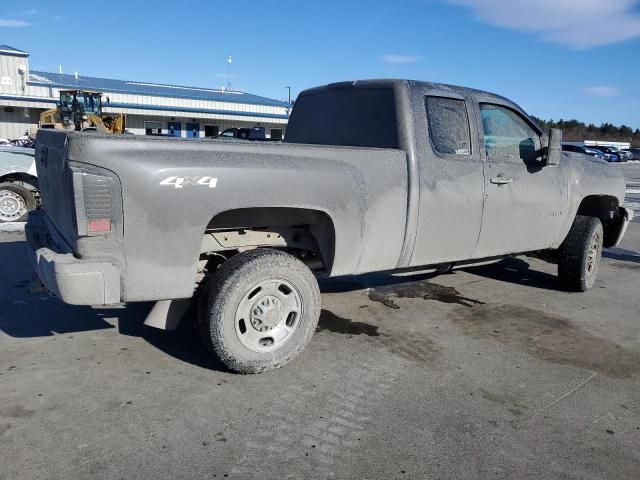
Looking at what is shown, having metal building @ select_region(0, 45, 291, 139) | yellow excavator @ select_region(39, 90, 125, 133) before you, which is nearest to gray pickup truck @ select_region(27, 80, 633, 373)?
yellow excavator @ select_region(39, 90, 125, 133)

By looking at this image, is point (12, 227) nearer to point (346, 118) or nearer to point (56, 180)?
point (56, 180)

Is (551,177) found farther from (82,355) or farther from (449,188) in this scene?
(82,355)

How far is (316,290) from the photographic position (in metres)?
3.72

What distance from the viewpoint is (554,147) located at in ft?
16.0

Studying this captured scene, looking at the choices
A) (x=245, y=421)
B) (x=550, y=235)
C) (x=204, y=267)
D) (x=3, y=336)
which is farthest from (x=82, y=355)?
(x=550, y=235)

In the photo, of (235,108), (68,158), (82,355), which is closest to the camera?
(68,158)

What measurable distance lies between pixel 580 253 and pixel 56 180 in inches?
201

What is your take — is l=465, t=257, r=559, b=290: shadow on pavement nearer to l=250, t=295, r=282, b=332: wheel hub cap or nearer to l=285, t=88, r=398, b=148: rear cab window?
l=285, t=88, r=398, b=148: rear cab window

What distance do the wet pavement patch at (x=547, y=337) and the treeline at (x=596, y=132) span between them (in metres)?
103

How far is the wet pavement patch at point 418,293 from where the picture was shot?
547cm

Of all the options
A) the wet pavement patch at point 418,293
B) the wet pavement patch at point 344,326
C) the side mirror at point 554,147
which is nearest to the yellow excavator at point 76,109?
the wet pavement patch at point 418,293

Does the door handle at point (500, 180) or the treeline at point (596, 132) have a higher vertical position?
the treeline at point (596, 132)

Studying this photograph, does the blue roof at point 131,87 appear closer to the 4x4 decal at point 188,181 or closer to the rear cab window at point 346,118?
the rear cab window at point 346,118

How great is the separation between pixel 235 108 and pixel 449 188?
41.7m
